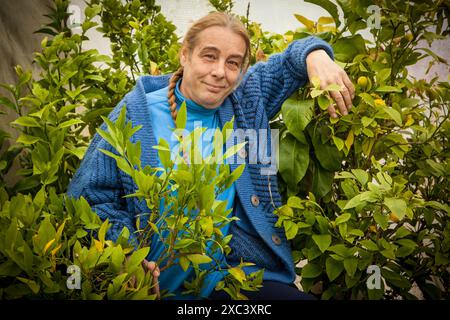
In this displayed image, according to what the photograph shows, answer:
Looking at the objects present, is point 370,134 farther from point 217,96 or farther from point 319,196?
point 217,96

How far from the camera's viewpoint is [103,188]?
45.6 inches

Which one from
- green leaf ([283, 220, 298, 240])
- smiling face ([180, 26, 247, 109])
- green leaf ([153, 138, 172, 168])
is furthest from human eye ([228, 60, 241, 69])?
green leaf ([153, 138, 172, 168])

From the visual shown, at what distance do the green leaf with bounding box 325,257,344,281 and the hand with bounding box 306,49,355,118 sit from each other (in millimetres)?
384

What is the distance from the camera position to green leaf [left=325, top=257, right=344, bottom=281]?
1195 mm

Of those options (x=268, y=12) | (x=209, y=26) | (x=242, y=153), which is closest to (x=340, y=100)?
(x=242, y=153)

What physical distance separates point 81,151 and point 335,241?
750 mm

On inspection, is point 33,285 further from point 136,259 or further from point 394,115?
point 394,115

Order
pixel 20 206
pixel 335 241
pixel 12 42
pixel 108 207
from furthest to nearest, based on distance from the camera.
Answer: pixel 12 42
pixel 335 241
pixel 108 207
pixel 20 206

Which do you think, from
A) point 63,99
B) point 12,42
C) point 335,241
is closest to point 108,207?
point 63,99

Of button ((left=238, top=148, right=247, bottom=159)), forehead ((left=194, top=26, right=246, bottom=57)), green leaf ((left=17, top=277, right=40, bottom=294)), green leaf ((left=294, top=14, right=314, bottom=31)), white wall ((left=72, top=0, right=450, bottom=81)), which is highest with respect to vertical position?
white wall ((left=72, top=0, right=450, bottom=81))

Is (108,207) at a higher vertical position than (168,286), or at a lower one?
higher

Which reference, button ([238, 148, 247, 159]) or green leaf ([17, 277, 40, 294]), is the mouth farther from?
green leaf ([17, 277, 40, 294])

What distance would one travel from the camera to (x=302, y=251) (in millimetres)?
1266

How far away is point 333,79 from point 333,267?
0.49 m
